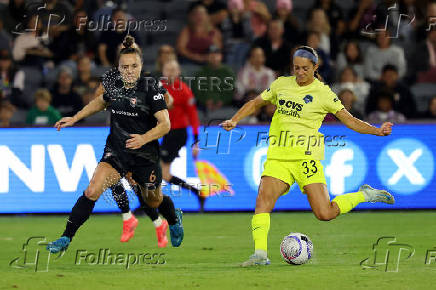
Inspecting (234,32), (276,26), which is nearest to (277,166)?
(276,26)

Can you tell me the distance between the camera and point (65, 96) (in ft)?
55.5

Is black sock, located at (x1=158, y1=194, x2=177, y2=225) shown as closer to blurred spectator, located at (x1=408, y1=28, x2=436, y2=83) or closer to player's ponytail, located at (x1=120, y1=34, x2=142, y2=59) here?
player's ponytail, located at (x1=120, y1=34, x2=142, y2=59)

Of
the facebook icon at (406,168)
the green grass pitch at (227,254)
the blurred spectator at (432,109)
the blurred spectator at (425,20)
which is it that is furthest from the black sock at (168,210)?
the blurred spectator at (425,20)

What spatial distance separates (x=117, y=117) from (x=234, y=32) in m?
9.29

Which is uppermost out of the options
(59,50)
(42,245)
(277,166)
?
(59,50)

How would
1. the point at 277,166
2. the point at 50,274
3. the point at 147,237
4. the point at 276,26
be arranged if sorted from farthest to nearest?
the point at 276,26 < the point at 147,237 < the point at 277,166 < the point at 50,274

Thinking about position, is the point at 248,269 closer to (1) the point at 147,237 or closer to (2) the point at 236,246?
(2) the point at 236,246

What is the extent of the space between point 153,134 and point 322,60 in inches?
313

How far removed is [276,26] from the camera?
17547mm

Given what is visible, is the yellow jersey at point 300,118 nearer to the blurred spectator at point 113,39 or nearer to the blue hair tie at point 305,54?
the blue hair tie at point 305,54

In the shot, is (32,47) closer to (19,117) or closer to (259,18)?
(19,117)

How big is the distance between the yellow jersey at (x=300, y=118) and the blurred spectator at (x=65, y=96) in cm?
788

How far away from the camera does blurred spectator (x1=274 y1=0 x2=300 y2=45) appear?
59.3 ft

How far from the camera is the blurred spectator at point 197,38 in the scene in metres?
18.0
